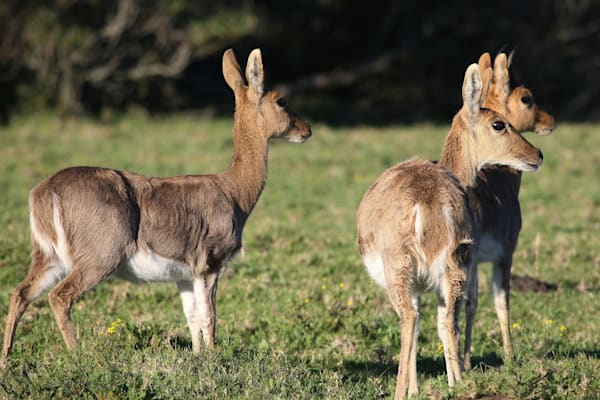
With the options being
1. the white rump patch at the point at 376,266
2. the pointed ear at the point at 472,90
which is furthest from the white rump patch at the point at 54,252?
the pointed ear at the point at 472,90

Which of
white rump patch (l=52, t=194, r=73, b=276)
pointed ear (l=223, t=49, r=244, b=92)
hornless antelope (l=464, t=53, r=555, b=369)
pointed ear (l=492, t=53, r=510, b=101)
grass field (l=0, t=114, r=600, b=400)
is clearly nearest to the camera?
grass field (l=0, t=114, r=600, b=400)

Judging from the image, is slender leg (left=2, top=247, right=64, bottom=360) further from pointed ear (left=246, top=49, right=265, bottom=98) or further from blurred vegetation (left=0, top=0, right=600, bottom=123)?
blurred vegetation (left=0, top=0, right=600, bottom=123)

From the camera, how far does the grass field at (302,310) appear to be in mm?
5242

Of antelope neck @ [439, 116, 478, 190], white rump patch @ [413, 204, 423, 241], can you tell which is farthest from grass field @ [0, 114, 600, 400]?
antelope neck @ [439, 116, 478, 190]

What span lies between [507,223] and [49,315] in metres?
3.53

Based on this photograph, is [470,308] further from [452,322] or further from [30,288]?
[30,288]

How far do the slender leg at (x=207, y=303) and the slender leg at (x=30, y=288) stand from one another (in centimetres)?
89

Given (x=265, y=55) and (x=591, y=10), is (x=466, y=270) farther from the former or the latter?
(x=591, y=10)

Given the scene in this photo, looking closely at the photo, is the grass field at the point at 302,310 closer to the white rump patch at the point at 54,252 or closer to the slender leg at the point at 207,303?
the slender leg at the point at 207,303

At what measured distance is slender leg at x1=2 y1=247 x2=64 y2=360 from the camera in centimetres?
575

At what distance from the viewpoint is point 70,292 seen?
567 centimetres

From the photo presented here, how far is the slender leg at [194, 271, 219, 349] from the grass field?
125 millimetres

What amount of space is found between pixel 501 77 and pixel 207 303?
3.22 m

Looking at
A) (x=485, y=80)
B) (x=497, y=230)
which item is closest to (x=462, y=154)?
(x=497, y=230)
